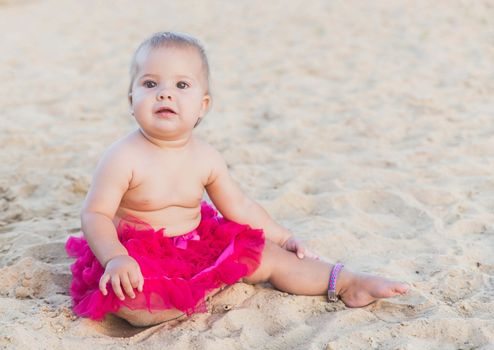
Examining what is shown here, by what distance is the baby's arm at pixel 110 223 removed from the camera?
6.95 ft

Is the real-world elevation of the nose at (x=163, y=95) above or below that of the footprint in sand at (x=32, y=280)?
above

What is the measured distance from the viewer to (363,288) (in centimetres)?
239

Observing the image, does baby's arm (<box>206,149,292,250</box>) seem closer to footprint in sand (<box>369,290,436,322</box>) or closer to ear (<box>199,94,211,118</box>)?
ear (<box>199,94,211,118</box>)

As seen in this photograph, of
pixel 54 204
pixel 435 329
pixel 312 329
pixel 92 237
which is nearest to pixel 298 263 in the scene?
pixel 312 329

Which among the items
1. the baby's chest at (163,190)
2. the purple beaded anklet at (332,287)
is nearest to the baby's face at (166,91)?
the baby's chest at (163,190)

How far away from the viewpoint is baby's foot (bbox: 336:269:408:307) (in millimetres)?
2352

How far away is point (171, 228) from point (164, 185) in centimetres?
16

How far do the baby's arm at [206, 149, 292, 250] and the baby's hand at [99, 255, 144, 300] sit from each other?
0.59 metres

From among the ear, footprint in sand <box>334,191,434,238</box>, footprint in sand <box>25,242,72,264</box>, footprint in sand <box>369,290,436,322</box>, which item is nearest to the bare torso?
the ear

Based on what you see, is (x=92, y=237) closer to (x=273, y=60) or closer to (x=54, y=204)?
(x=54, y=204)

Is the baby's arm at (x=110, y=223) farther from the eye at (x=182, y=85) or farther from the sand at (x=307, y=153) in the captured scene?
the eye at (x=182, y=85)

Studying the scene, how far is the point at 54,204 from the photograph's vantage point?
11.1ft

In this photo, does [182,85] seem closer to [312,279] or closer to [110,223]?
[110,223]

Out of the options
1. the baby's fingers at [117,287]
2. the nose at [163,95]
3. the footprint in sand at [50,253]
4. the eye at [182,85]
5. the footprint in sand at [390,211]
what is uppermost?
the eye at [182,85]
